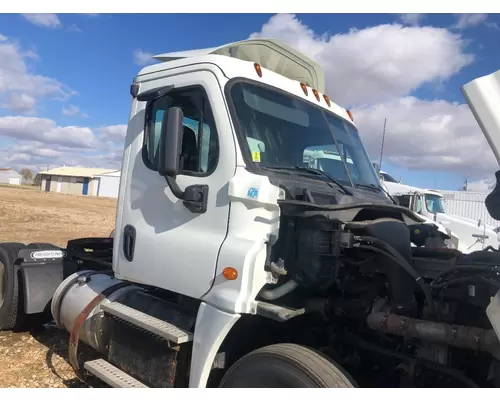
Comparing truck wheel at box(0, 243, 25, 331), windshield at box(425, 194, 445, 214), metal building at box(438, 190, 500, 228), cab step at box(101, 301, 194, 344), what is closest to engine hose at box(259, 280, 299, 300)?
cab step at box(101, 301, 194, 344)

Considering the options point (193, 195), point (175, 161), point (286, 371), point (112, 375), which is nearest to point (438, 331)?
point (286, 371)

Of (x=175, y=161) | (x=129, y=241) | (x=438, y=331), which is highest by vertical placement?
(x=175, y=161)

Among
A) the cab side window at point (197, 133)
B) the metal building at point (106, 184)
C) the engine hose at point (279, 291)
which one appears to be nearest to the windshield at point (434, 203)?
the cab side window at point (197, 133)

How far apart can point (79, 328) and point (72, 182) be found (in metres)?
75.6

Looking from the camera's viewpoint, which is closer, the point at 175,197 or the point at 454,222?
the point at 175,197

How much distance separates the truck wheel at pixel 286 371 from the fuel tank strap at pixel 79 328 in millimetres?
1731

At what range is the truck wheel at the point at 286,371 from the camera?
2607mm

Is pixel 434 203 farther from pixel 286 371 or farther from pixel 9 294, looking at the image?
pixel 286 371

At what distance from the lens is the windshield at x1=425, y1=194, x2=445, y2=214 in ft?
49.7

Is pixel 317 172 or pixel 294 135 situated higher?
pixel 294 135

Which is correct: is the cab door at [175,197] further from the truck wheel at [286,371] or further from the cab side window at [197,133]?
the truck wheel at [286,371]

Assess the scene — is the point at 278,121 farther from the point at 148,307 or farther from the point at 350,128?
the point at 148,307

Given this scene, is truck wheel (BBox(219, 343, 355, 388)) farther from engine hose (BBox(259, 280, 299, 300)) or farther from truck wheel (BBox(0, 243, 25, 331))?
truck wheel (BBox(0, 243, 25, 331))

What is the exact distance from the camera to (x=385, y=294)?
3.12 metres
